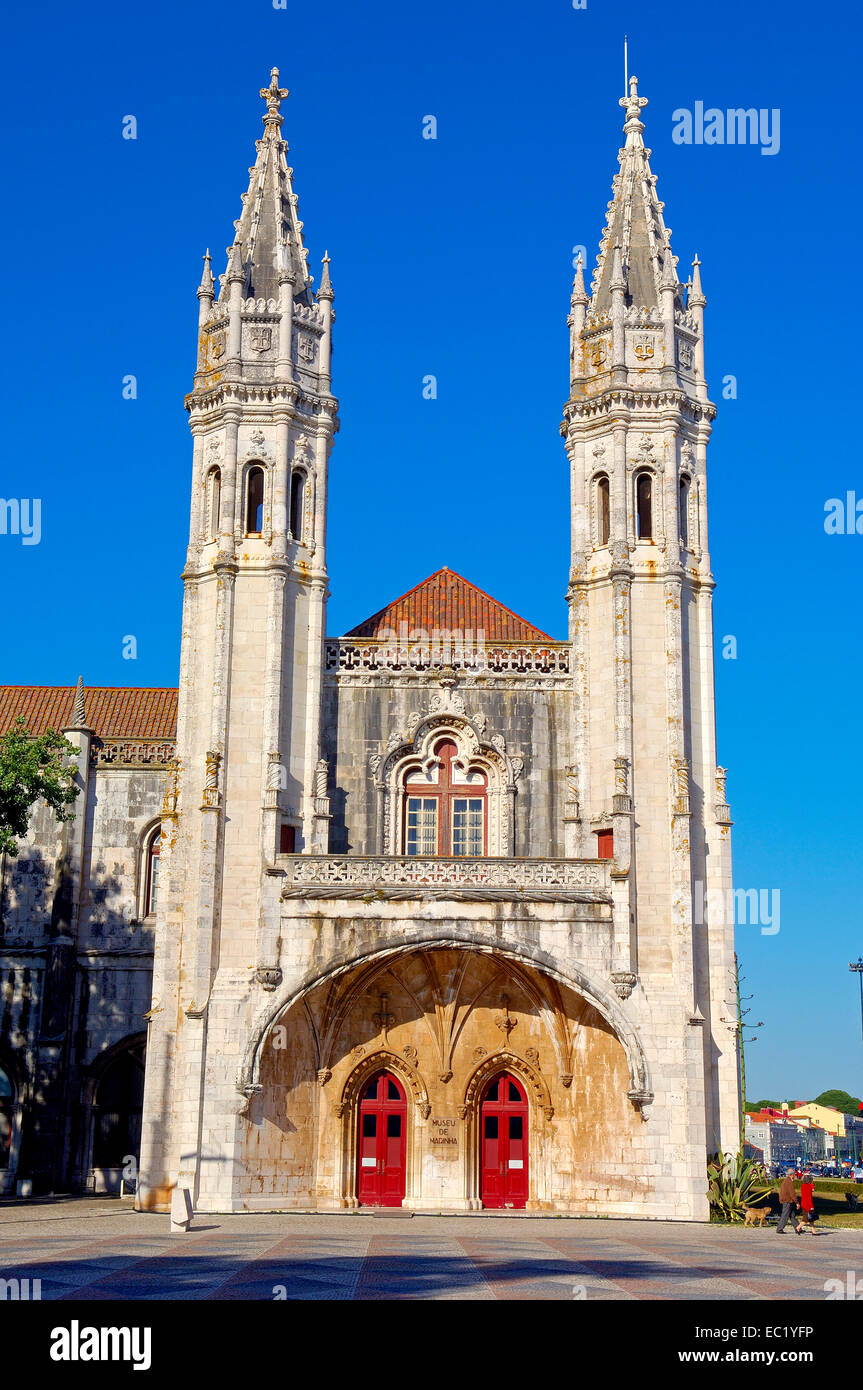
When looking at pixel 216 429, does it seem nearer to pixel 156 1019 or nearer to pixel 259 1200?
pixel 156 1019

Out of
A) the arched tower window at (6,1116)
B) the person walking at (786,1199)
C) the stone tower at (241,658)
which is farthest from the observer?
the arched tower window at (6,1116)

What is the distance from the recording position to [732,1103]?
30797mm

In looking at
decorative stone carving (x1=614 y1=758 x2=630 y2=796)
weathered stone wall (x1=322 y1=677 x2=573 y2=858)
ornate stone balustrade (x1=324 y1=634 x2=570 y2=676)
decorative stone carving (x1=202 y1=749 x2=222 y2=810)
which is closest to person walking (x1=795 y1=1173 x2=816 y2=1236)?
decorative stone carving (x1=614 y1=758 x2=630 y2=796)

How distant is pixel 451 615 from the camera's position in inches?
1433

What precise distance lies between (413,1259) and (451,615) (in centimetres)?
1943

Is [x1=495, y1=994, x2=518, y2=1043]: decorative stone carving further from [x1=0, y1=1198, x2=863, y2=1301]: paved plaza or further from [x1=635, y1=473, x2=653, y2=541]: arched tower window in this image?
[x1=635, y1=473, x2=653, y2=541]: arched tower window

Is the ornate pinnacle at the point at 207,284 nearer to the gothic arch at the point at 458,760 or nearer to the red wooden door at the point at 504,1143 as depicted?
the gothic arch at the point at 458,760

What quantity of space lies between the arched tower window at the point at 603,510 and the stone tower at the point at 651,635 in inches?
1.8

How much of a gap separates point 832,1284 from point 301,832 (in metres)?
17.7

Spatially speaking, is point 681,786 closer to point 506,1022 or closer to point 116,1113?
point 506,1022

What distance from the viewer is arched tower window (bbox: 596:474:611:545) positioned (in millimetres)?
34312

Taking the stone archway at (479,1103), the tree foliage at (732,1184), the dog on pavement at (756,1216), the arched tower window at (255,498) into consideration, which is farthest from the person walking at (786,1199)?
the arched tower window at (255,498)

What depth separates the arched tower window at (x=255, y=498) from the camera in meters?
34.4
